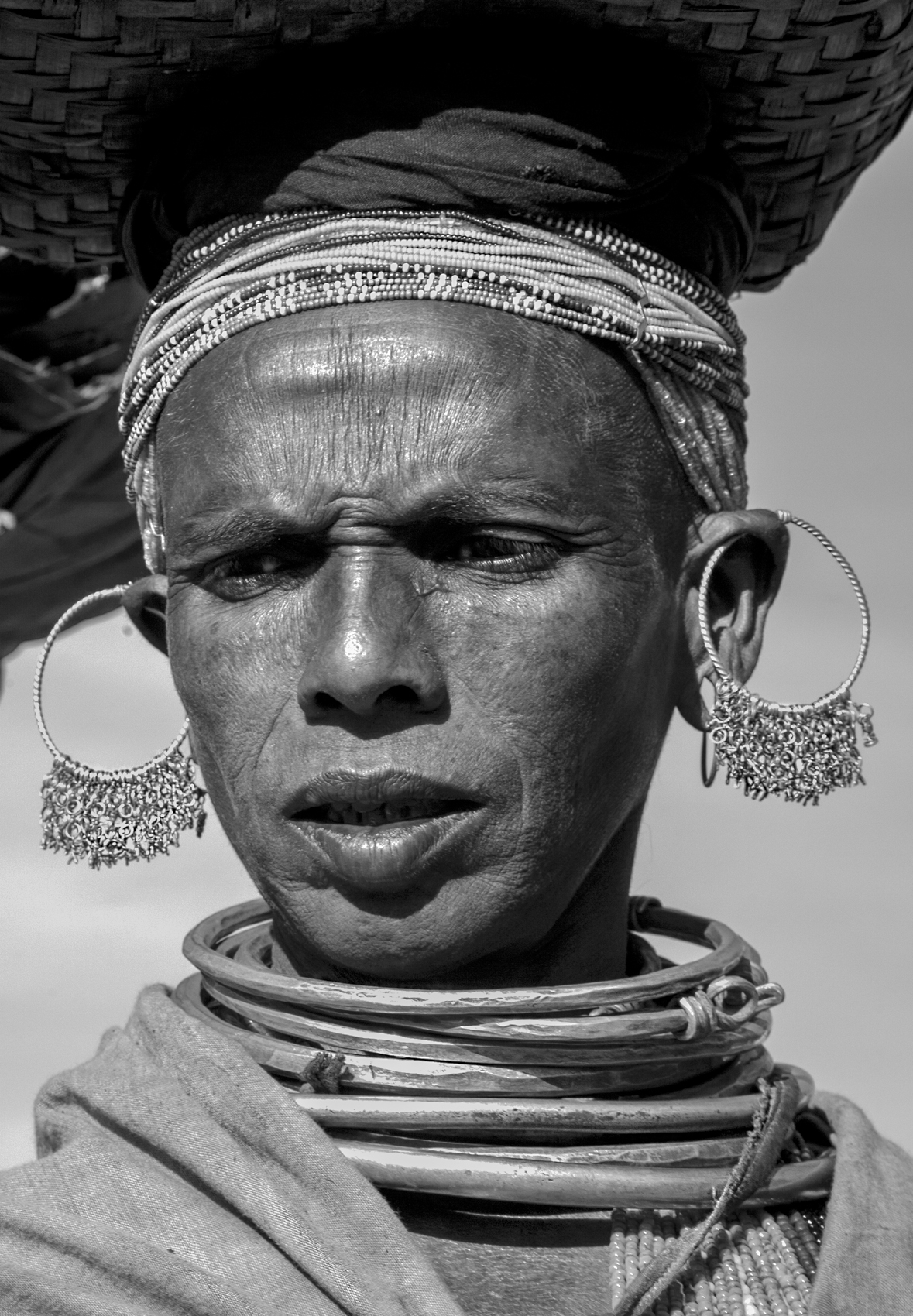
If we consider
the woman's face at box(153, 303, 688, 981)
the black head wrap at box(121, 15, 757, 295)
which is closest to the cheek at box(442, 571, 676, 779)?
the woman's face at box(153, 303, 688, 981)

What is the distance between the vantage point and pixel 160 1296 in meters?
2.36

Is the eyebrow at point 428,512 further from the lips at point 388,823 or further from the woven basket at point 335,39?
the woven basket at point 335,39

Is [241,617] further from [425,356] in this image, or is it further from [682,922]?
[682,922]

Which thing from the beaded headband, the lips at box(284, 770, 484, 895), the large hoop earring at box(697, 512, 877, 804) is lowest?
the lips at box(284, 770, 484, 895)

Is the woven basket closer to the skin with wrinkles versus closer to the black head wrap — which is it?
the black head wrap

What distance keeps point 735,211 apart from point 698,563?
56 centimetres

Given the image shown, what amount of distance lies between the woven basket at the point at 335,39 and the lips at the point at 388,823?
Answer: 3.43ft

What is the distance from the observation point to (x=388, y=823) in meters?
2.65

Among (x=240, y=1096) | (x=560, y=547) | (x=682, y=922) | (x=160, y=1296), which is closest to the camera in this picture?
(x=160, y=1296)

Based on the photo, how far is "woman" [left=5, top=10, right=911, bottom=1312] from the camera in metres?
2.56

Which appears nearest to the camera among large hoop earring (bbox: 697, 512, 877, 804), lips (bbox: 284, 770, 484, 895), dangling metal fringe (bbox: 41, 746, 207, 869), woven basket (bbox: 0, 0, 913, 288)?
lips (bbox: 284, 770, 484, 895)

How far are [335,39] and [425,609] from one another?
826 millimetres

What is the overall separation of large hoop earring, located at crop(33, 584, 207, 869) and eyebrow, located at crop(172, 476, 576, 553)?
1.33 ft

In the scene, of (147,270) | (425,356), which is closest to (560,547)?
(425,356)
